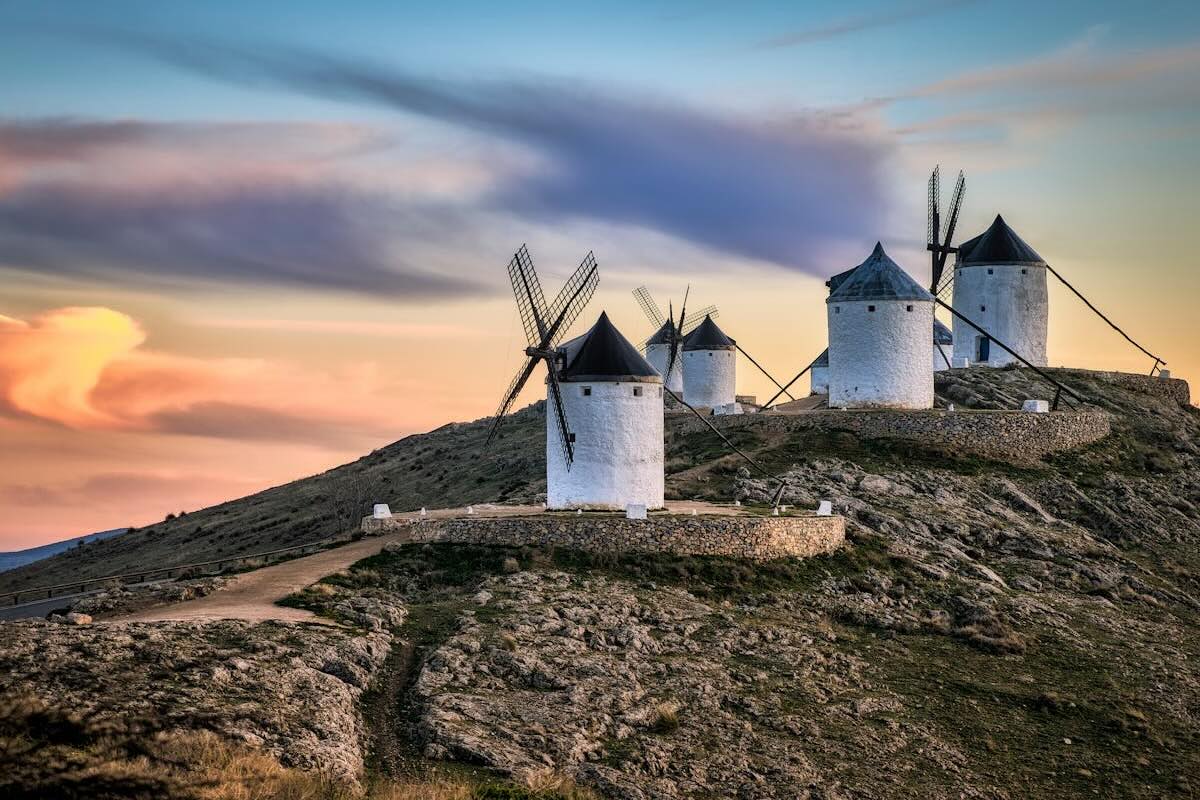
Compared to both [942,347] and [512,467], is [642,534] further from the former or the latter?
[942,347]

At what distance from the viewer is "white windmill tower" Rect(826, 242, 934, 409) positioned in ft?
169

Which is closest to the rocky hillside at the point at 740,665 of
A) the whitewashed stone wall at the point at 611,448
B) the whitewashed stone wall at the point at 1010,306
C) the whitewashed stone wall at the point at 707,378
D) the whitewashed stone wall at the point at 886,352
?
the whitewashed stone wall at the point at 611,448

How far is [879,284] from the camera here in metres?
51.6

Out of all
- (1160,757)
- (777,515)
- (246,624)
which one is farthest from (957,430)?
(246,624)

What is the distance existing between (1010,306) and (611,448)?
3137 centimetres

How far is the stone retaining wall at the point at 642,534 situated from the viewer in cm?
3588

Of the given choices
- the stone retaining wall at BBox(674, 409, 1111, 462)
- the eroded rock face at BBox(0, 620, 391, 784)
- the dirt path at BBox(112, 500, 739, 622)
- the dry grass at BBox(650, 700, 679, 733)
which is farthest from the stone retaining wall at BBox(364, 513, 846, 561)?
the stone retaining wall at BBox(674, 409, 1111, 462)

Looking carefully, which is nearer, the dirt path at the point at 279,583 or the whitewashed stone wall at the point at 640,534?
the dirt path at the point at 279,583

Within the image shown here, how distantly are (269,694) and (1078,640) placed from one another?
2207cm

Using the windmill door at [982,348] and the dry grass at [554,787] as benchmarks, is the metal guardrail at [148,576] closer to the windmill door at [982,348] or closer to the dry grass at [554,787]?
the dry grass at [554,787]

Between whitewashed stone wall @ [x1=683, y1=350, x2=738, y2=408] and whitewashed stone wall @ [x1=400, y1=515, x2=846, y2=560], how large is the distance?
30476 millimetres

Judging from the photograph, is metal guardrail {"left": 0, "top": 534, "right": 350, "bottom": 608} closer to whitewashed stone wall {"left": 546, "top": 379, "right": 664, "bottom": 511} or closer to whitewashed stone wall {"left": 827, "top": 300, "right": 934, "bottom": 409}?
whitewashed stone wall {"left": 546, "top": 379, "right": 664, "bottom": 511}

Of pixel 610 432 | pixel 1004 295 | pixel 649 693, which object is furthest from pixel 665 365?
pixel 649 693

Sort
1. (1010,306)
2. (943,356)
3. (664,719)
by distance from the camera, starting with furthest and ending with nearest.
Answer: (943,356) → (1010,306) → (664,719)
